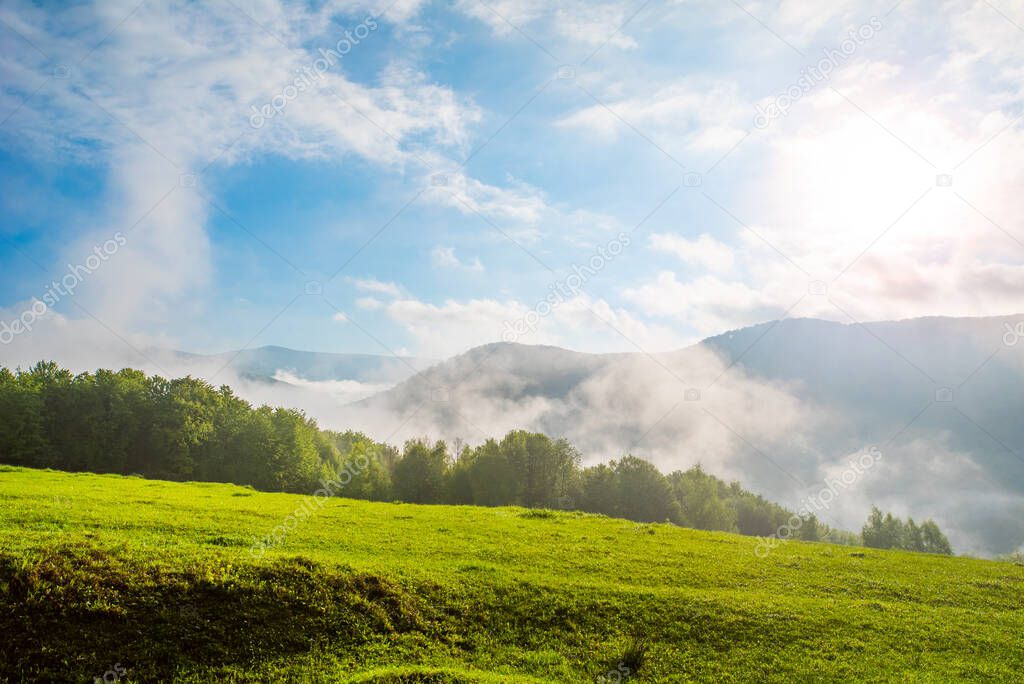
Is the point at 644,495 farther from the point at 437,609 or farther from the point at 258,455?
the point at 437,609

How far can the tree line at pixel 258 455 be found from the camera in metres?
62.6

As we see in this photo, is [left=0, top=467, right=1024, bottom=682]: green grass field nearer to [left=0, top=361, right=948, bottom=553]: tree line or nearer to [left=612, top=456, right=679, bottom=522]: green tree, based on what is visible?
[left=0, top=361, right=948, bottom=553]: tree line

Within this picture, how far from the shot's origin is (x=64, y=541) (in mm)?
16812

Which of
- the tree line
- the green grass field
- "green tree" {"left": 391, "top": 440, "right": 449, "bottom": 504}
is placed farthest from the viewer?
"green tree" {"left": 391, "top": 440, "right": 449, "bottom": 504}

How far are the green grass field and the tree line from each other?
34124mm

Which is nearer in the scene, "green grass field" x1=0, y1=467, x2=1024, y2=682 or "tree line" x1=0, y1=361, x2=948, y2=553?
"green grass field" x1=0, y1=467, x2=1024, y2=682

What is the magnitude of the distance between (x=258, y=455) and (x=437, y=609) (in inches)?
2459

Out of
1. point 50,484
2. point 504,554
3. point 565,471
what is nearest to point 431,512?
point 504,554

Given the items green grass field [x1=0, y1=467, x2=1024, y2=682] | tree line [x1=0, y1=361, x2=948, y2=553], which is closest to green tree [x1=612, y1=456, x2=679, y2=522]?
tree line [x1=0, y1=361, x2=948, y2=553]

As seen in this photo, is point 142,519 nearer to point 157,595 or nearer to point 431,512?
point 157,595

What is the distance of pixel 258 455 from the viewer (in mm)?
71438

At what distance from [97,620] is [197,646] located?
8.68ft

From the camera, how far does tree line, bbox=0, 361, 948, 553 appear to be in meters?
62.6

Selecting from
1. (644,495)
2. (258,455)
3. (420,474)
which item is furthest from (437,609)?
(644,495)
